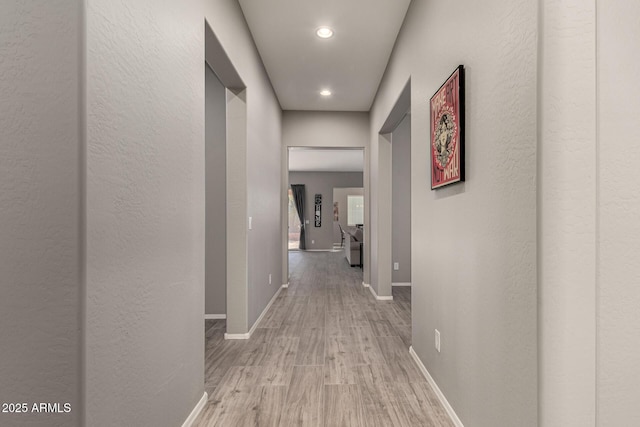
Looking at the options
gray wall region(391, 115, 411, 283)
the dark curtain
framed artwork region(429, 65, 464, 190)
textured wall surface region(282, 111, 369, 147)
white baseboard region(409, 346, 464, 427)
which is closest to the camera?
framed artwork region(429, 65, 464, 190)

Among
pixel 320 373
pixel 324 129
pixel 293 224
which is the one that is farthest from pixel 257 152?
pixel 293 224

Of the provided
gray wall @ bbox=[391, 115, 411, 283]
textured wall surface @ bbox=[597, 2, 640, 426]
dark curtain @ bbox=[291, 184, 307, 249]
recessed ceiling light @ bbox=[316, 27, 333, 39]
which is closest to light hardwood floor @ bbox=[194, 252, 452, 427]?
textured wall surface @ bbox=[597, 2, 640, 426]

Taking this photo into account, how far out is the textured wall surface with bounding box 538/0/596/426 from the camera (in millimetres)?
988

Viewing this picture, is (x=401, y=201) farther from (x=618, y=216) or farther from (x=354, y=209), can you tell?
(x=354, y=209)

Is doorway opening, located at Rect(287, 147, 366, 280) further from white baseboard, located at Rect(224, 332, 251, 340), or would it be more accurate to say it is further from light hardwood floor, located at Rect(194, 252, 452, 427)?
white baseboard, located at Rect(224, 332, 251, 340)

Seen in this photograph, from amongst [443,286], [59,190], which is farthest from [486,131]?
[59,190]

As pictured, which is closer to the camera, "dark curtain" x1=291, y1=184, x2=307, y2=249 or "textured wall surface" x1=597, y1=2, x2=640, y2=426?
"textured wall surface" x1=597, y1=2, x2=640, y2=426

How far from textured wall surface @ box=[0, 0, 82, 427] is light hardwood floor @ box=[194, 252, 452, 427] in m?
1.05

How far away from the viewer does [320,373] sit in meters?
2.28

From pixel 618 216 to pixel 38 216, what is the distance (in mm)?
1712

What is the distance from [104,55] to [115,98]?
13 cm

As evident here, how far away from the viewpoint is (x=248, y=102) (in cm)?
300

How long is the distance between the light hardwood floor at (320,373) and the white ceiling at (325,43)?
275 cm

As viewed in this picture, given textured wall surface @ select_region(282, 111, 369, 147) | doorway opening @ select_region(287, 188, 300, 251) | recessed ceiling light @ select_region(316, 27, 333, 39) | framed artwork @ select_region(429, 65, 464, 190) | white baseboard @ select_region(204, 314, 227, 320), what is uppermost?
recessed ceiling light @ select_region(316, 27, 333, 39)
